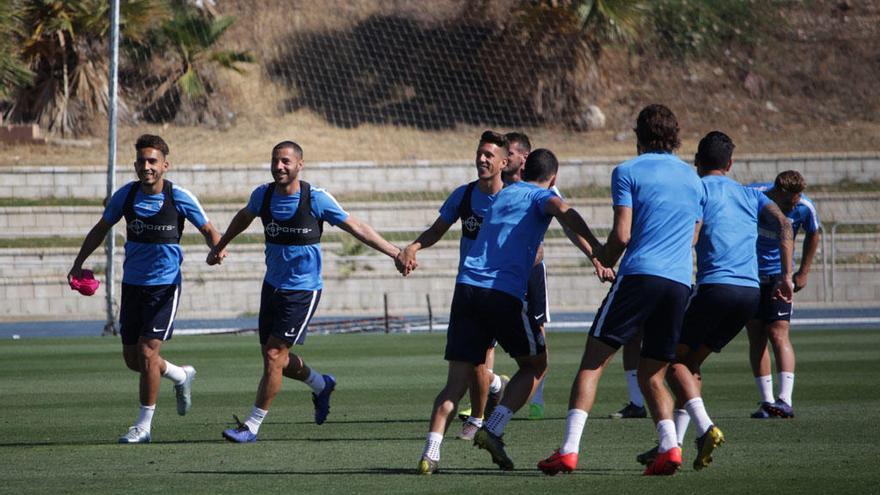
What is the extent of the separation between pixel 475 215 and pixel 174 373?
8.99 ft

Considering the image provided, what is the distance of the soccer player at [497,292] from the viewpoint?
777cm

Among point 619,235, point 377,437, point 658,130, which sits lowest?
point 377,437

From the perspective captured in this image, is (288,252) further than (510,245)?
Yes

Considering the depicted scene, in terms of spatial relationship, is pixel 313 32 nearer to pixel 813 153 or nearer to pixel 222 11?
pixel 222 11

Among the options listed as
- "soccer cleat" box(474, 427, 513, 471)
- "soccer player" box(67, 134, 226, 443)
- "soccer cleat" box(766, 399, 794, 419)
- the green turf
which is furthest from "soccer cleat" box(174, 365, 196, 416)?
"soccer cleat" box(766, 399, 794, 419)

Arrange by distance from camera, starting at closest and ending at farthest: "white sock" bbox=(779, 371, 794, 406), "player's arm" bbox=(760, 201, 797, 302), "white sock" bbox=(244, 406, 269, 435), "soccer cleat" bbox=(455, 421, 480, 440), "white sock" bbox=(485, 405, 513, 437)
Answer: "white sock" bbox=(485, 405, 513, 437) → "white sock" bbox=(244, 406, 269, 435) → "soccer cleat" bbox=(455, 421, 480, 440) → "player's arm" bbox=(760, 201, 797, 302) → "white sock" bbox=(779, 371, 794, 406)

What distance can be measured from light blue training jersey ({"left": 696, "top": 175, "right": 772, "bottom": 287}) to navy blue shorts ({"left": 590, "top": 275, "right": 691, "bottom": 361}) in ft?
2.88

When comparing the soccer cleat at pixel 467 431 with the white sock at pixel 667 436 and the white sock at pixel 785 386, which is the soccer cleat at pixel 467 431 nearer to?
the white sock at pixel 667 436

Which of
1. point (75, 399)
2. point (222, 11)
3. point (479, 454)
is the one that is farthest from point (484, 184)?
point (222, 11)

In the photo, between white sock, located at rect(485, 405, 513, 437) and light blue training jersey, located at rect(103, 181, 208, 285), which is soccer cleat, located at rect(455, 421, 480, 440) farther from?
light blue training jersey, located at rect(103, 181, 208, 285)

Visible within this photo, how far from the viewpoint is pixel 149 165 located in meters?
10.1

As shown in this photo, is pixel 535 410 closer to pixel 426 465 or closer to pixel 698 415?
pixel 698 415

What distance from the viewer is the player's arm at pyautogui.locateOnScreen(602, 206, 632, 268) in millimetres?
7328

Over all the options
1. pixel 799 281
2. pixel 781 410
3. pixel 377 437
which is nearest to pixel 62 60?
pixel 377 437
